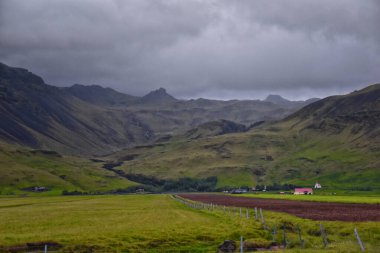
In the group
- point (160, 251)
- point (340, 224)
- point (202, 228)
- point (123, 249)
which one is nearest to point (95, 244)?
point (123, 249)

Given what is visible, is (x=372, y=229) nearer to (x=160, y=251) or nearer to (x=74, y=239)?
(x=160, y=251)

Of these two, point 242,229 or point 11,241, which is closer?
point 11,241

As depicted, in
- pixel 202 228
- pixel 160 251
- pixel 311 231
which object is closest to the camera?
pixel 160 251

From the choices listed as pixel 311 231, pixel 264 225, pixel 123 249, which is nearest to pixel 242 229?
pixel 264 225

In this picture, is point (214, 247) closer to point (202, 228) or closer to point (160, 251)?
point (160, 251)

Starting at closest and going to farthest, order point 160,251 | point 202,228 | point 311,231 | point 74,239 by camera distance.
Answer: point 160,251
point 74,239
point 311,231
point 202,228

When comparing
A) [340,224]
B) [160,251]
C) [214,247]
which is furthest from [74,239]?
[340,224]

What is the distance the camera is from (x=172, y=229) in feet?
175

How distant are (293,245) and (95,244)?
61.2 feet

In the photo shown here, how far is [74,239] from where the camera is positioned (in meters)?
45.4

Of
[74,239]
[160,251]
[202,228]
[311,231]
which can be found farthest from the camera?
[202,228]

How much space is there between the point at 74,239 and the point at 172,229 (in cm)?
1230

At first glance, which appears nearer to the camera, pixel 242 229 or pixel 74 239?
pixel 74 239

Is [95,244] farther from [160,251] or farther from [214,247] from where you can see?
[214,247]
